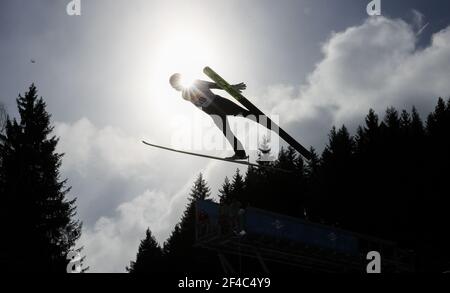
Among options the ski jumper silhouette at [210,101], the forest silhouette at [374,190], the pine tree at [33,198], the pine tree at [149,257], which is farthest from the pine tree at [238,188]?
the ski jumper silhouette at [210,101]

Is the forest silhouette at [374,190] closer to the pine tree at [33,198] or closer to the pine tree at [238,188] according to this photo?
the pine tree at [238,188]

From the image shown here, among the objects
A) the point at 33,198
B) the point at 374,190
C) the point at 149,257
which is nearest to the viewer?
the point at 33,198

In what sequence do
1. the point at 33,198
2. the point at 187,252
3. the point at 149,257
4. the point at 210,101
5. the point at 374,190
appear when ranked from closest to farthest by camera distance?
the point at 210,101 → the point at 33,198 → the point at 374,190 → the point at 187,252 → the point at 149,257

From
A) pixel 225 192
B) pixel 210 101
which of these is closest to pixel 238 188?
pixel 225 192

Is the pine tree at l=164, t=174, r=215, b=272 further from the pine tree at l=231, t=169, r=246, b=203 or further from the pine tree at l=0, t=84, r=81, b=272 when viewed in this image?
the pine tree at l=0, t=84, r=81, b=272

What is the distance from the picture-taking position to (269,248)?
20.5 meters

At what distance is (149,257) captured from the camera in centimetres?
6656

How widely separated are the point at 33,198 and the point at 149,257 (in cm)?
4045

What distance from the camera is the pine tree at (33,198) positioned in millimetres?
26188

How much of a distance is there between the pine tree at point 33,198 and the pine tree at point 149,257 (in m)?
27.3

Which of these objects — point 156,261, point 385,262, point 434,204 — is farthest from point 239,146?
point 156,261

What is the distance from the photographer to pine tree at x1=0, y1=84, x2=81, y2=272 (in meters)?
26.2

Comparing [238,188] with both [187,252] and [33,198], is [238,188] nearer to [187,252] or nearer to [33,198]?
[187,252]
